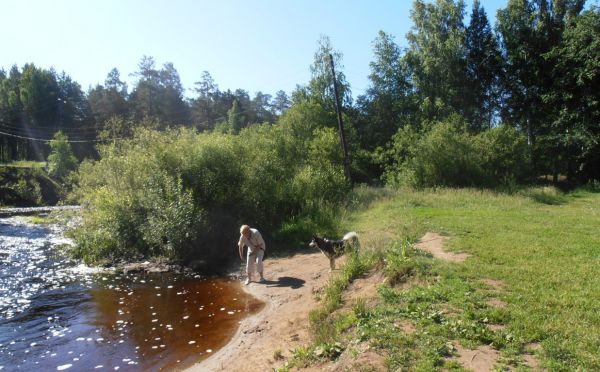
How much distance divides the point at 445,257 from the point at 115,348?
309 inches

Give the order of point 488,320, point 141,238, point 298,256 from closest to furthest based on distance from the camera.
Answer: point 488,320 → point 298,256 → point 141,238

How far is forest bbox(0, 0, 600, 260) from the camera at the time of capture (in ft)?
60.5

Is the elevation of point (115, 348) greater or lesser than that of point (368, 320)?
lesser

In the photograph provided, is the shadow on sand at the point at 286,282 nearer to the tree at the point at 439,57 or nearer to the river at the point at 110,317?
the river at the point at 110,317

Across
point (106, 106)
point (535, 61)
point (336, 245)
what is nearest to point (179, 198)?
point (336, 245)

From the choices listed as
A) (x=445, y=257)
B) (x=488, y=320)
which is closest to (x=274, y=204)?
(x=445, y=257)

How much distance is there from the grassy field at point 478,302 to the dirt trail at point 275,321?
0.68m

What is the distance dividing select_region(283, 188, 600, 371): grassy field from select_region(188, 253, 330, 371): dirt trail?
0.68m

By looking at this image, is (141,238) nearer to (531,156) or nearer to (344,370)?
(344,370)

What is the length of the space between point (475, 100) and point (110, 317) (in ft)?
131

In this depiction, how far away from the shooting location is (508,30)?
39.8m

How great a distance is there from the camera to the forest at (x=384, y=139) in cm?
1844

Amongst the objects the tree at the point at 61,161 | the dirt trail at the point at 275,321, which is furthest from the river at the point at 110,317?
the tree at the point at 61,161

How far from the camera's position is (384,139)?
47406 millimetres
